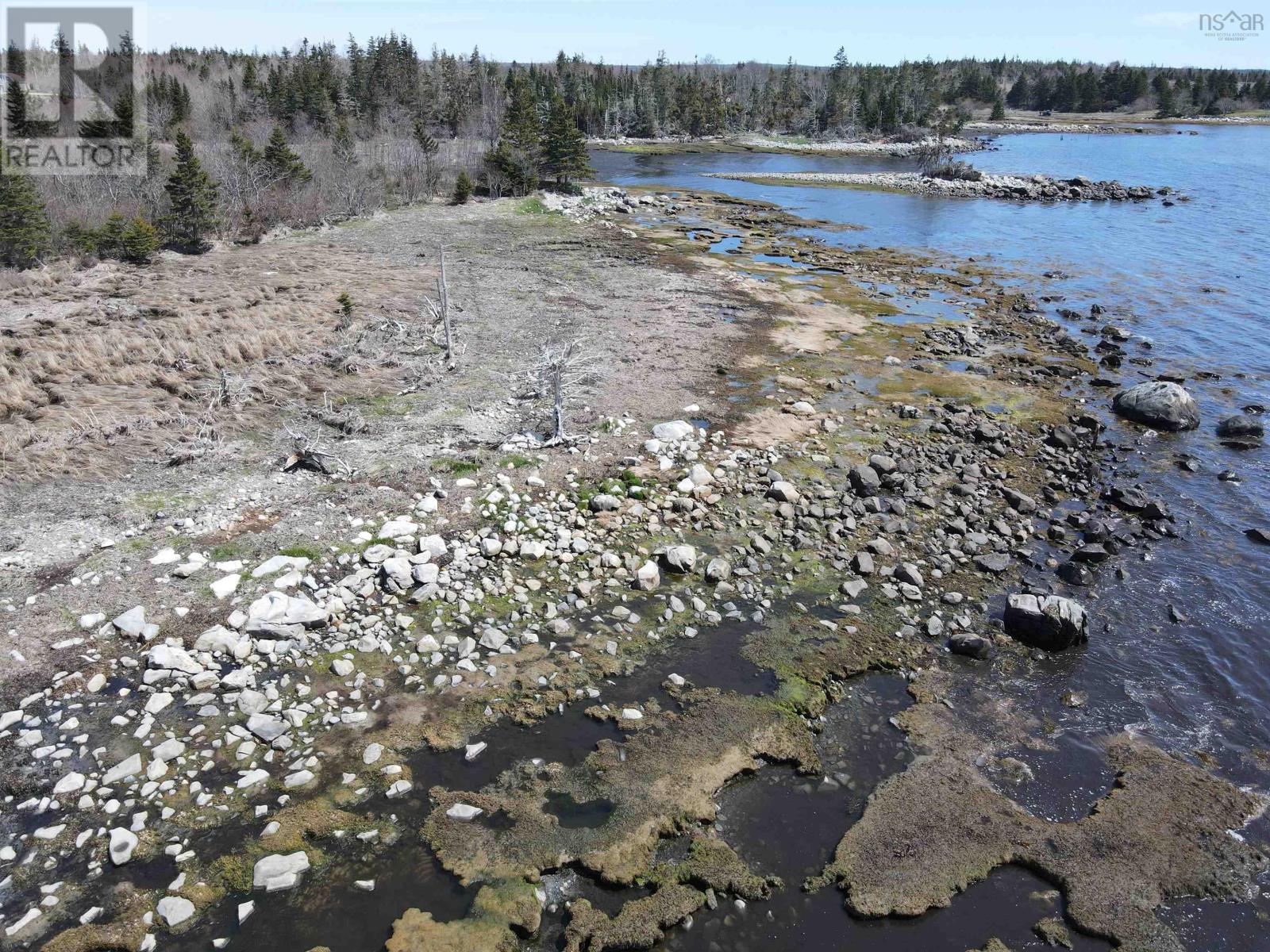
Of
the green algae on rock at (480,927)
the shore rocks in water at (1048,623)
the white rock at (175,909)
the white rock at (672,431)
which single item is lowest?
the green algae on rock at (480,927)

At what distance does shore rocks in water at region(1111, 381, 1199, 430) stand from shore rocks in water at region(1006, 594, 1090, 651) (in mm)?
12349

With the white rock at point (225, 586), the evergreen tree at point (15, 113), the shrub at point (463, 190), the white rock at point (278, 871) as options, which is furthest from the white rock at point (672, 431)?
the evergreen tree at point (15, 113)

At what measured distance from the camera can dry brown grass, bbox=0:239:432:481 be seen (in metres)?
17.4

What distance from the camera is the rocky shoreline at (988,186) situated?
223 ft

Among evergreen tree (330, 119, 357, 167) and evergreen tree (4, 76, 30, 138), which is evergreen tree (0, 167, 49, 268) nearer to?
evergreen tree (4, 76, 30, 138)

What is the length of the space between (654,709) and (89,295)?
30.8 metres

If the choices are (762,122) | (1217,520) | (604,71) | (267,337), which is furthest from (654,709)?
(604,71)

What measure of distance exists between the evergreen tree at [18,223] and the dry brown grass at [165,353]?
5.96 feet

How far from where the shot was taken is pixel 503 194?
205 feet

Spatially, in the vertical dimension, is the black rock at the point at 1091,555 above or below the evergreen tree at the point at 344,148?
below

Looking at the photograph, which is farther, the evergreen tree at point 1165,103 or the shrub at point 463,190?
the evergreen tree at point 1165,103

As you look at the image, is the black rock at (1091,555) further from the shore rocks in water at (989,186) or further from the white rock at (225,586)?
the shore rocks in water at (989,186)

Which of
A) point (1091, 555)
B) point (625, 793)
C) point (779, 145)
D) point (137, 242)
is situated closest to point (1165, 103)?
point (779, 145)

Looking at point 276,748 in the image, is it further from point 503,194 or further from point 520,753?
point 503,194
